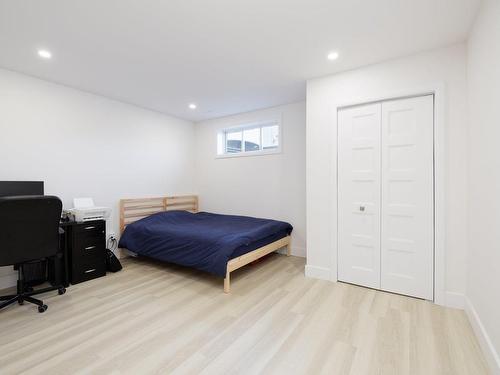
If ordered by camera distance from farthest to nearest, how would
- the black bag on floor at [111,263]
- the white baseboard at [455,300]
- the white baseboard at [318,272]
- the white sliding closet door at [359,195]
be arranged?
the black bag on floor at [111,263] → the white baseboard at [318,272] → the white sliding closet door at [359,195] → the white baseboard at [455,300]

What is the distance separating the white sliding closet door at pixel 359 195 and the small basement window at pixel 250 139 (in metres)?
1.54

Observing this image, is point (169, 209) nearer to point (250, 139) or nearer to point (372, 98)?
point (250, 139)

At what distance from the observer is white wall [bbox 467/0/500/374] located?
1.53 m

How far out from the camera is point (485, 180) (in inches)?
68.3

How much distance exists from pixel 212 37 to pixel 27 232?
2389 mm

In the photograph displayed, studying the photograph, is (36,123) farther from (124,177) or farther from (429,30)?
(429,30)

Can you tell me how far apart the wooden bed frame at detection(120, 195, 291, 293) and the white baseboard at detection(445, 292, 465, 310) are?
195cm

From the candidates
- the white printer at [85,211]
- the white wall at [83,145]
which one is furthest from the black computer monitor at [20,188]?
the white printer at [85,211]

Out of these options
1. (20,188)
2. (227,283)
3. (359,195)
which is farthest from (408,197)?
(20,188)

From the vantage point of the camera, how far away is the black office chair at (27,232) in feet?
6.58

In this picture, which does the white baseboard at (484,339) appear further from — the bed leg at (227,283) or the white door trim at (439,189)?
the bed leg at (227,283)

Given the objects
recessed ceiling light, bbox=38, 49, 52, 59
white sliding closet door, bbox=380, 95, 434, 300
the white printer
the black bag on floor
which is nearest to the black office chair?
the white printer

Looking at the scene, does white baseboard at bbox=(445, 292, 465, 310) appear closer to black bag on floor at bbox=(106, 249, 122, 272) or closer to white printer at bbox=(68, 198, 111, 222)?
black bag on floor at bbox=(106, 249, 122, 272)

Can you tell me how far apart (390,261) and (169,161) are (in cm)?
392
